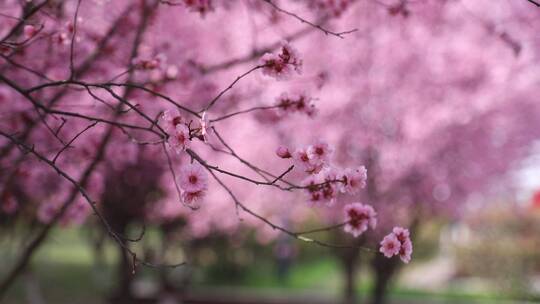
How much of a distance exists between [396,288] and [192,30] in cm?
999

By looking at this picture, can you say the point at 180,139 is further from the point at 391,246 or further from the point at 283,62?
the point at 391,246

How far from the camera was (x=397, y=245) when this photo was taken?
2.29 metres

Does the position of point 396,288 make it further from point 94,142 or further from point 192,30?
point 94,142

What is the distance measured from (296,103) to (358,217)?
0.63 metres

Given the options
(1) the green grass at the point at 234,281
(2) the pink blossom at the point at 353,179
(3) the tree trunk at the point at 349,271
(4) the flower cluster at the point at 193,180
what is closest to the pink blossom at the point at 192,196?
(4) the flower cluster at the point at 193,180

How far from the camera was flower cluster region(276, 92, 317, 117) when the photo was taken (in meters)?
2.83

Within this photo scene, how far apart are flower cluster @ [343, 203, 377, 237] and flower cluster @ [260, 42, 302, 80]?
1.94 feet

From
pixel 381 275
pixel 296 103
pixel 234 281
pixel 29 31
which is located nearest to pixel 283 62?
pixel 296 103

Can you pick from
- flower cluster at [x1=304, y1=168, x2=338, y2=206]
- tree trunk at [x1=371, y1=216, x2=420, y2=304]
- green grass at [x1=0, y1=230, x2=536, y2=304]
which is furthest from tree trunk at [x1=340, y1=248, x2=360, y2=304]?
flower cluster at [x1=304, y1=168, x2=338, y2=206]

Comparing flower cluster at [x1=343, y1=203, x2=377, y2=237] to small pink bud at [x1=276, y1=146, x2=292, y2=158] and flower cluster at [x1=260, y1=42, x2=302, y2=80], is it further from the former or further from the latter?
flower cluster at [x1=260, y1=42, x2=302, y2=80]

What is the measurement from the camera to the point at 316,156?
2314mm

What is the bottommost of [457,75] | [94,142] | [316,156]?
[316,156]

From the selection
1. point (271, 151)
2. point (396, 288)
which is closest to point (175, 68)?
point (271, 151)

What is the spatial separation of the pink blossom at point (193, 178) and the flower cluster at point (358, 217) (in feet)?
2.10
